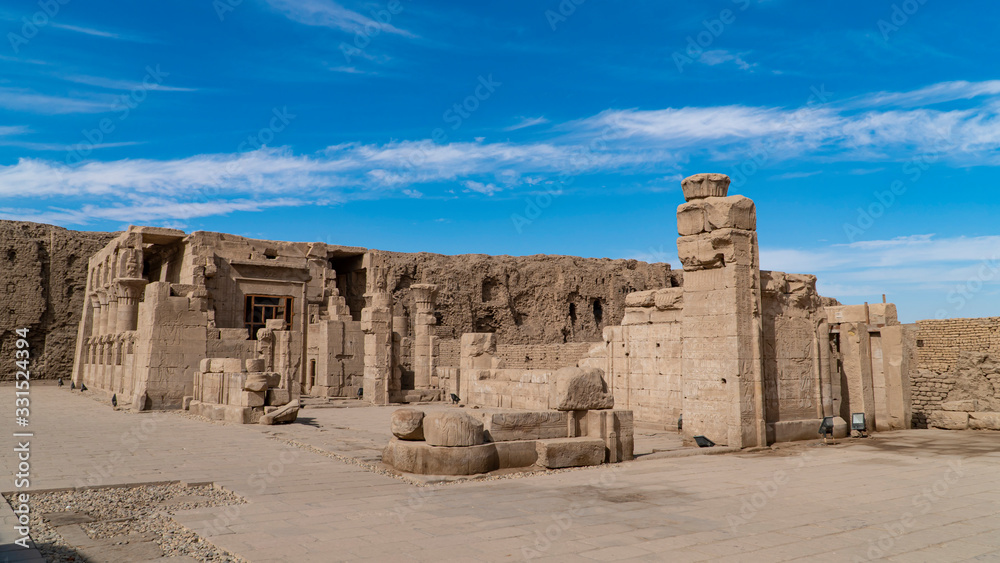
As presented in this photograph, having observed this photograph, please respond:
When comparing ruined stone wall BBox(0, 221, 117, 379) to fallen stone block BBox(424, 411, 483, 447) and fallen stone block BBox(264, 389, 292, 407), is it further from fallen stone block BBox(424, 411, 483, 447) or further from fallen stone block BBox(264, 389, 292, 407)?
fallen stone block BBox(424, 411, 483, 447)

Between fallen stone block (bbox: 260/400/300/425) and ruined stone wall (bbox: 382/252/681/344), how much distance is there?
1086 inches

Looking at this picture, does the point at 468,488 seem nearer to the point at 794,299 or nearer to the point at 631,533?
the point at 631,533

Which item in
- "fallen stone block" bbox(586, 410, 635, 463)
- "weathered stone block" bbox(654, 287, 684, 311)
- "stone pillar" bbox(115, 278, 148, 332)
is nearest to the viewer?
"fallen stone block" bbox(586, 410, 635, 463)

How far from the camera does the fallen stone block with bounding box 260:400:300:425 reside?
45.6 feet

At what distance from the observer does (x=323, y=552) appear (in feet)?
15.0

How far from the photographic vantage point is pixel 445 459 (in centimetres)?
768

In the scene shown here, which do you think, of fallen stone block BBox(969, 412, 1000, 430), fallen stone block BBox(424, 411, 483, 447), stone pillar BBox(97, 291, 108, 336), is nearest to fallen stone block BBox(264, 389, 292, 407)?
fallen stone block BBox(424, 411, 483, 447)

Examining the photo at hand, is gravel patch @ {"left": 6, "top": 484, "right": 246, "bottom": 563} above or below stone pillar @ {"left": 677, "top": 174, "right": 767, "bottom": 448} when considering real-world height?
below

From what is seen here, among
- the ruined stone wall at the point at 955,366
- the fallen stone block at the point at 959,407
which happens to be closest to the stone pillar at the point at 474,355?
the ruined stone wall at the point at 955,366

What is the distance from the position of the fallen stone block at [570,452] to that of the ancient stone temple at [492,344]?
0.27m

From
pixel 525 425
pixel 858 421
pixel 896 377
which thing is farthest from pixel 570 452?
pixel 896 377

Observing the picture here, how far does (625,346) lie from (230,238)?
1963 cm

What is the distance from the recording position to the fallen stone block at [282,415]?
13.9 metres

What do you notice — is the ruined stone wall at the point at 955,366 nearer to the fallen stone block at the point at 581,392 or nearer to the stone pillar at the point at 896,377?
the stone pillar at the point at 896,377
